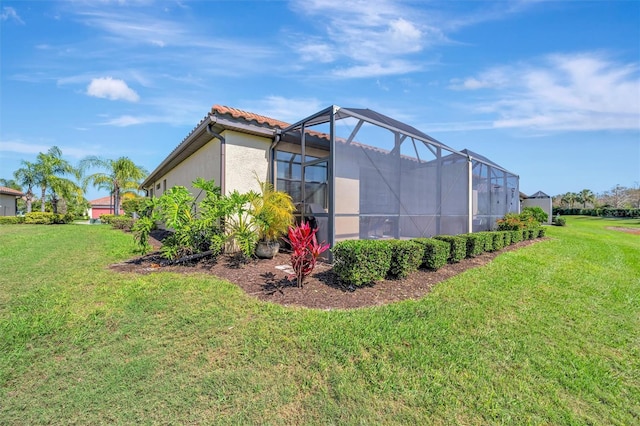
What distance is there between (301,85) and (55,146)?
1275 inches

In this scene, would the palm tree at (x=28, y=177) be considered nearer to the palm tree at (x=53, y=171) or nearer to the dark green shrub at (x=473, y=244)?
the palm tree at (x=53, y=171)

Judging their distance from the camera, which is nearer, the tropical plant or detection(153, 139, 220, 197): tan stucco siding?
the tropical plant

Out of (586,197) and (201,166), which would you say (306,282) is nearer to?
(201,166)

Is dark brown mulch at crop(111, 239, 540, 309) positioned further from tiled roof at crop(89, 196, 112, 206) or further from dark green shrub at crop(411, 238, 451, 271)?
tiled roof at crop(89, 196, 112, 206)

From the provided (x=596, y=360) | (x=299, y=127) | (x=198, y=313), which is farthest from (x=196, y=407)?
(x=299, y=127)

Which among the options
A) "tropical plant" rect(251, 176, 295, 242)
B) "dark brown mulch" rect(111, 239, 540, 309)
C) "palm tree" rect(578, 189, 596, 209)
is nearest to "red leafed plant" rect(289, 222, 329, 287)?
"dark brown mulch" rect(111, 239, 540, 309)

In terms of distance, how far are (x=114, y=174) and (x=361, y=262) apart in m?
32.5

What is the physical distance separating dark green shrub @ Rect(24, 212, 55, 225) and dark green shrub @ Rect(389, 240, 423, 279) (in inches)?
1215

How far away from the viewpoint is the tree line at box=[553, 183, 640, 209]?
43500mm

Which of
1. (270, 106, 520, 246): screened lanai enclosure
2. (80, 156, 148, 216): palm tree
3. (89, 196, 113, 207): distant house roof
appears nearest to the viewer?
(270, 106, 520, 246): screened lanai enclosure

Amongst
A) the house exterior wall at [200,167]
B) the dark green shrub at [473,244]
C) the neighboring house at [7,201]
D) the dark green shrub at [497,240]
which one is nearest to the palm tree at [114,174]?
the neighboring house at [7,201]

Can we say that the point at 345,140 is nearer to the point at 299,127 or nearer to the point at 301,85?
the point at 299,127

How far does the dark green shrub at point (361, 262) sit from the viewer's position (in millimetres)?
4594

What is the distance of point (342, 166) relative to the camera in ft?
21.4
